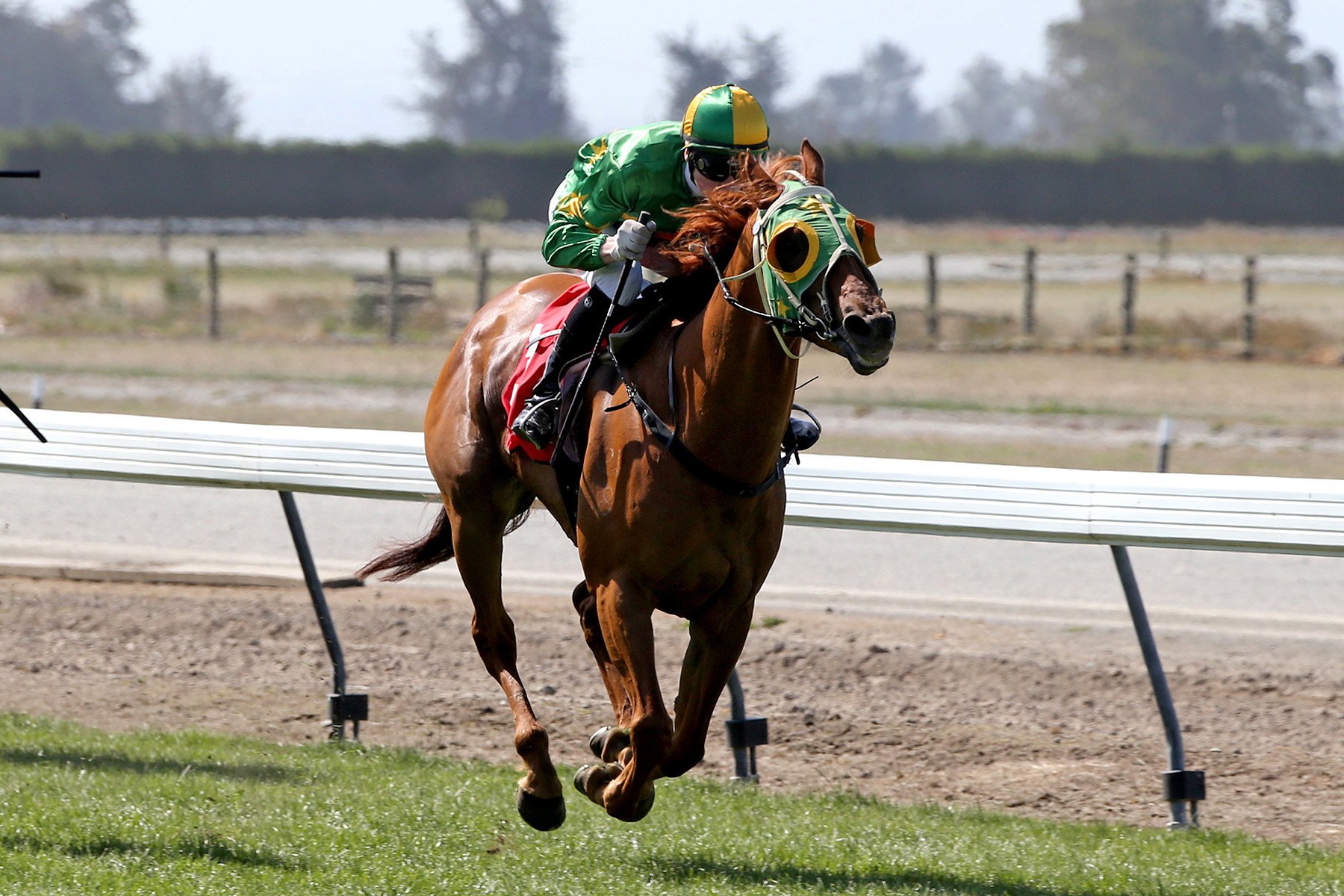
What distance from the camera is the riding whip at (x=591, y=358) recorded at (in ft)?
15.4

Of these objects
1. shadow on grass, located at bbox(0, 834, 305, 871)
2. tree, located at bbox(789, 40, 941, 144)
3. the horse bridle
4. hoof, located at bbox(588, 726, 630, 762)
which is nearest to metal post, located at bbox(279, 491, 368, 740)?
shadow on grass, located at bbox(0, 834, 305, 871)

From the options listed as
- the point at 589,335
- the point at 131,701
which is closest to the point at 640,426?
the point at 589,335

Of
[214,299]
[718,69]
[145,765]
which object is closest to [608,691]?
[145,765]

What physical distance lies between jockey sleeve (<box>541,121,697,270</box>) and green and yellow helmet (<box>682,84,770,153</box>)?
7.8 inches

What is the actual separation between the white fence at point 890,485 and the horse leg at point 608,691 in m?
1.21

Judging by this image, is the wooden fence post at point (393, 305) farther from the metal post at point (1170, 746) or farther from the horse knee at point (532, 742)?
the horse knee at point (532, 742)

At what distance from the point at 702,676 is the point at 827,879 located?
2.45 feet

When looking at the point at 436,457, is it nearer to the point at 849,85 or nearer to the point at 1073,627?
the point at 1073,627

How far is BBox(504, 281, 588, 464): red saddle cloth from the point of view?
4.97 meters

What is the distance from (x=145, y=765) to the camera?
5812mm

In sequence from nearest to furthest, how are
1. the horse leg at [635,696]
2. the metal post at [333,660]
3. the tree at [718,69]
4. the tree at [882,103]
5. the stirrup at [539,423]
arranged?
the horse leg at [635,696]
the stirrup at [539,423]
the metal post at [333,660]
the tree at [718,69]
the tree at [882,103]

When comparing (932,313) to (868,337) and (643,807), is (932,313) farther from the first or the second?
(868,337)

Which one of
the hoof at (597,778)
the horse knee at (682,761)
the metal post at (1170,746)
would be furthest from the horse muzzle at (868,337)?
the metal post at (1170,746)

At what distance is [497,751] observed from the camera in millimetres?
6445
